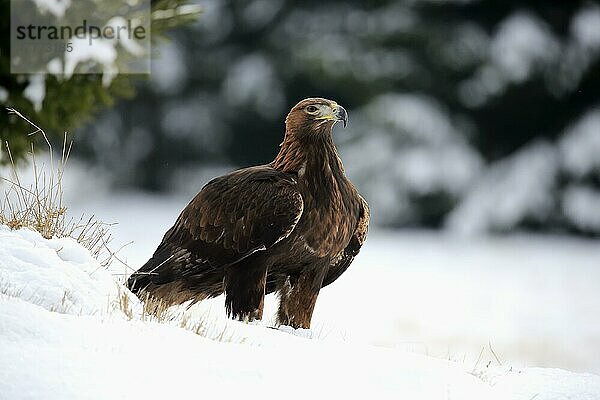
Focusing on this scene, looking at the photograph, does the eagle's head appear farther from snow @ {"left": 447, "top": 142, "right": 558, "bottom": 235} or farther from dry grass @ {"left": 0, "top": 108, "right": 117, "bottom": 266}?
snow @ {"left": 447, "top": 142, "right": 558, "bottom": 235}

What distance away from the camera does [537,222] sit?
17.1 m

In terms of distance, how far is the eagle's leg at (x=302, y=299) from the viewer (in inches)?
221

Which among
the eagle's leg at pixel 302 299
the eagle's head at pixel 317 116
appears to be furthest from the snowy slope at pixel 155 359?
the eagle's head at pixel 317 116

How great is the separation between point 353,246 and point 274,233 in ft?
2.50

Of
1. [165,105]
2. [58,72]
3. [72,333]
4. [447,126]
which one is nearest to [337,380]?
[72,333]

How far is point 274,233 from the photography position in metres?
5.34

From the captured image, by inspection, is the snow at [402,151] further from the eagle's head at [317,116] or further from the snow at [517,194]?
the eagle's head at [317,116]

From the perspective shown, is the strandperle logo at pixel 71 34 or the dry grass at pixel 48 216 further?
the strandperle logo at pixel 71 34

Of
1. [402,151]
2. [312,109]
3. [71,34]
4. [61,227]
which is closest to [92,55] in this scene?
[71,34]

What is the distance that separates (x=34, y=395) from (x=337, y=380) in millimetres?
1161

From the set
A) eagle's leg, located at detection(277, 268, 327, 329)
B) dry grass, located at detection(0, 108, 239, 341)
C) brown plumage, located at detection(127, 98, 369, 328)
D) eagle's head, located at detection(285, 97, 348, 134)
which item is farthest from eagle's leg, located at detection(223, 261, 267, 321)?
eagle's head, located at detection(285, 97, 348, 134)

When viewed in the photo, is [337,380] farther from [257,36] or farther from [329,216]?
[257,36]

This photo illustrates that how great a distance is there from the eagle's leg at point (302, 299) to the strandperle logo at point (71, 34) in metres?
3.78

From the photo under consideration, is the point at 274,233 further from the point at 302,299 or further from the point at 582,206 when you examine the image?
the point at 582,206
